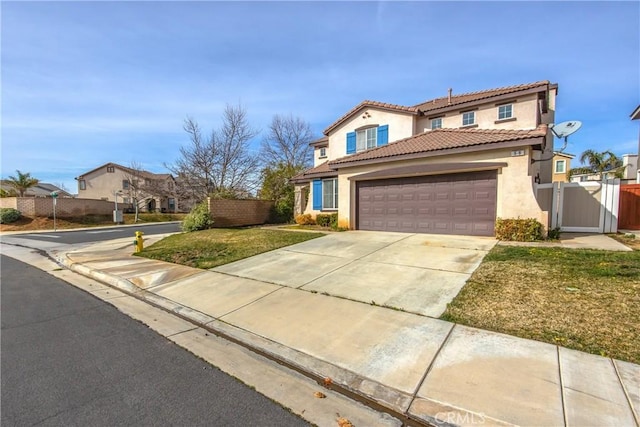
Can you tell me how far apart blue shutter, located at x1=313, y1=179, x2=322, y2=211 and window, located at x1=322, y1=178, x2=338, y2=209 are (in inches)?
8.6

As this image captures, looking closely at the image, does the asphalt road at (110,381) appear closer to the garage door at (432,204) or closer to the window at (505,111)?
the garage door at (432,204)

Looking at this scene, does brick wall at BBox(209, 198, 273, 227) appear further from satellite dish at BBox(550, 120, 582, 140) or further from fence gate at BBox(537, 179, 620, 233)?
satellite dish at BBox(550, 120, 582, 140)

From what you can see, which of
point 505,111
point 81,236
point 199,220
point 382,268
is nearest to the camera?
point 382,268

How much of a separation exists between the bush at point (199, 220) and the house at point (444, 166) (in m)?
6.17

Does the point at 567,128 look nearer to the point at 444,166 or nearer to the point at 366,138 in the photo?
the point at 444,166

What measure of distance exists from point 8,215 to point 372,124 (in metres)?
30.2

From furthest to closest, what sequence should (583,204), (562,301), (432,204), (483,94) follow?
(483,94)
(432,204)
(583,204)
(562,301)

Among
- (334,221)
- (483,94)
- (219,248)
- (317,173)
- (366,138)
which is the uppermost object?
(483,94)

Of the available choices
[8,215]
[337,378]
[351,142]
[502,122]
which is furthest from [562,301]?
[8,215]

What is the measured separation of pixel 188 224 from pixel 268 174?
10.2 m

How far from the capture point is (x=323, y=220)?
1598 cm

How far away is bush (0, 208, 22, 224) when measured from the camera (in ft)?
77.3

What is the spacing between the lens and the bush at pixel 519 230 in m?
9.13

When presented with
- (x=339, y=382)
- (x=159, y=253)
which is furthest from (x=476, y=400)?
(x=159, y=253)
